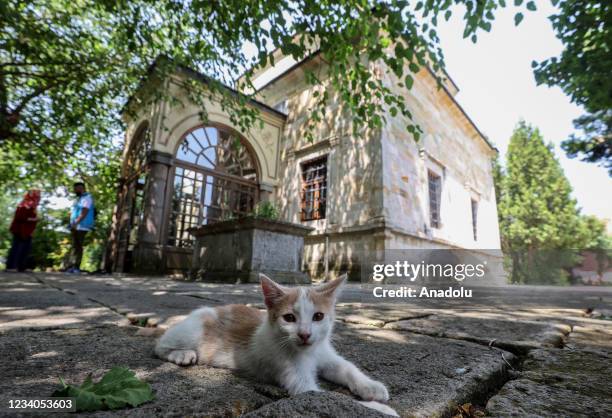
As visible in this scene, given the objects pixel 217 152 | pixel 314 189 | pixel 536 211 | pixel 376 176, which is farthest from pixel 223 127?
pixel 536 211

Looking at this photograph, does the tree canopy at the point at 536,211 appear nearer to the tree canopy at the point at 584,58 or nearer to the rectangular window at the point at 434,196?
the rectangular window at the point at 434,196

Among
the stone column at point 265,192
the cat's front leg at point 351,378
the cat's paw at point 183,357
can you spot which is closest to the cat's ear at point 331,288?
the cat's front leg at point 351,378

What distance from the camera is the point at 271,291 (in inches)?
54.0

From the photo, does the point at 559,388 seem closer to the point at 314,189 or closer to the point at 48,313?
the point at 48,313

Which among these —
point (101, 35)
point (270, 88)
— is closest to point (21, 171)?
point (101, 35)

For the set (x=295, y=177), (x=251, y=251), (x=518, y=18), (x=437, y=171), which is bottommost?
(x=251, y=251)

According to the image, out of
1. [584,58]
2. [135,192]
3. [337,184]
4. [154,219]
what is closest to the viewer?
[584,58]

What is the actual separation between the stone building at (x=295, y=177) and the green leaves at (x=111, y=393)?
22.9 ft

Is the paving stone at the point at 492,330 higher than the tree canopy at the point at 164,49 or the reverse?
the reverse

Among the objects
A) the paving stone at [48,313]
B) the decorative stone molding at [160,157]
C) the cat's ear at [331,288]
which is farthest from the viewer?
the decorative stone molding at [160,157]

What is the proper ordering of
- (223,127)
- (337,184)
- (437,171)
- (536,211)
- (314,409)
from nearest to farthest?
1. (314,409)
2. (337,184)
3. (223,127)
4. (437,171)
5. (536,211)

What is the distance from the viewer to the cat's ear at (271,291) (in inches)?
53.1

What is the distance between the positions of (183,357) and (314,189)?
32.7ft

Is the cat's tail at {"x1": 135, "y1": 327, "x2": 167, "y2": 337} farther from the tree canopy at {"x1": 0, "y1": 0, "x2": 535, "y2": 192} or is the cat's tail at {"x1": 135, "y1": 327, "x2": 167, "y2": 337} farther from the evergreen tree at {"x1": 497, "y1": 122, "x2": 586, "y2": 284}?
the evergreen tree at {"x1": 497, "y1": 122, "x2": 586, "y2": 284}
